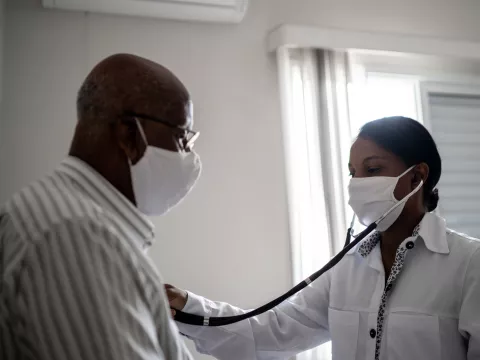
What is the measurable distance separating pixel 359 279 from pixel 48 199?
3.40 feet

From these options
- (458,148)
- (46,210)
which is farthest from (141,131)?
(458,148)

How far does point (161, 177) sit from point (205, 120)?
Result: 1.08 m

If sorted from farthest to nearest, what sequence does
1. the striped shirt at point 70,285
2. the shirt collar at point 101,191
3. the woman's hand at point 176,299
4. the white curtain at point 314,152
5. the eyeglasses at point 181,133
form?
the white curtain at point 314,152, the woman's hand at point 176,299, the eyeglasses at point 181,133, the shirt collar at point 101,191, the striped shirt at point 70,285

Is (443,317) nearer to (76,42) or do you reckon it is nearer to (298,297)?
(298,297)

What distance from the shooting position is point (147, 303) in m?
0.71

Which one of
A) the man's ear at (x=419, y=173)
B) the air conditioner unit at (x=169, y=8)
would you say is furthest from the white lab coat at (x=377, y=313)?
the air conditioner unit at (x=169, y=8)

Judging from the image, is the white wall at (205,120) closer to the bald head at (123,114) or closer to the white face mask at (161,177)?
the white face mask at (161,177)

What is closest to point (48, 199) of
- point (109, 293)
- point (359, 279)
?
point (109, 293)

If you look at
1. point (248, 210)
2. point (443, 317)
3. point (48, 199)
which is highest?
point (48, 199)

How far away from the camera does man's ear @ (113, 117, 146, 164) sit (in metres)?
0.87

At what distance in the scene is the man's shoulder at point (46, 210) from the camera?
67cm

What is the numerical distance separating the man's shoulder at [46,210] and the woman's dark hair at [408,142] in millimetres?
978

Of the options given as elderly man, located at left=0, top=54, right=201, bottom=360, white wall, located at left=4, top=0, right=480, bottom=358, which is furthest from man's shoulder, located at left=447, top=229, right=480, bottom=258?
elderly man, located at left=0, top=54, right=201, bottom=360

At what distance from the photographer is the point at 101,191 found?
804mm
